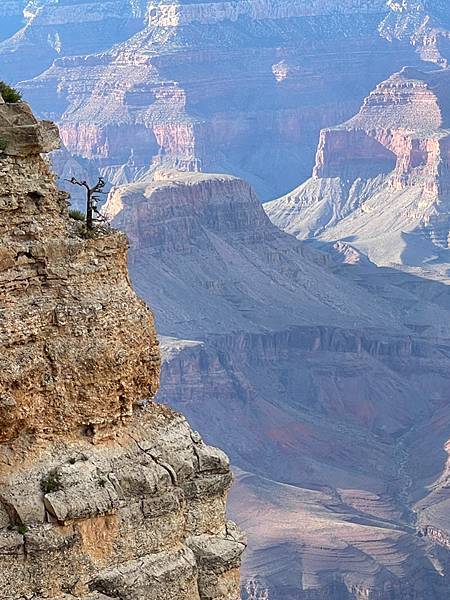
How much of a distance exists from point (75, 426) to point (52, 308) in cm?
117

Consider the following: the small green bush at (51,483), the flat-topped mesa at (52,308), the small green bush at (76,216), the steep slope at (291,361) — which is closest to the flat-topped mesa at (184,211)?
the steep slope at (291,361)

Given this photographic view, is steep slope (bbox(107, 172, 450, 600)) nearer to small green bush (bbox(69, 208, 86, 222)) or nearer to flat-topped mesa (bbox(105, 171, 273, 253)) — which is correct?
flat-topped mesa (bbox(105, 171, 273, 253))

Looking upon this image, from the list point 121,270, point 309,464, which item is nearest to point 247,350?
point 309,464

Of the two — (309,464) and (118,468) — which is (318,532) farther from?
(118,468)

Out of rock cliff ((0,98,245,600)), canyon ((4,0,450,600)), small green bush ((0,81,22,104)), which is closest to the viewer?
rock cliff ((0,98,245,600))

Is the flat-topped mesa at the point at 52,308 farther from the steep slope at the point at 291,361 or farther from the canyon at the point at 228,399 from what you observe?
the steep slope at the point at 291,361

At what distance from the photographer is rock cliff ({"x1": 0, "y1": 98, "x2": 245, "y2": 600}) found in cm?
1534

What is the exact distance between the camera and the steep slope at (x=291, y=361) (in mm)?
105750

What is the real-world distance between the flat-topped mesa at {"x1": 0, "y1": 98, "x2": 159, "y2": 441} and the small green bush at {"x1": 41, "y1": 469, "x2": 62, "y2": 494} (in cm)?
43

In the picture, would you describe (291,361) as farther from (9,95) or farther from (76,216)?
(9,95)

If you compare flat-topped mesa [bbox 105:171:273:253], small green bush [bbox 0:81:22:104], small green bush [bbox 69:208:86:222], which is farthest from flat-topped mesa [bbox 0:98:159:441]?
flat-topped mesa [bbox 105:171:273:253]

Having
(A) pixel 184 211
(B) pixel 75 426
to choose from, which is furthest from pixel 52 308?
(A) pixel 184 211

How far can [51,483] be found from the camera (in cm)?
1557

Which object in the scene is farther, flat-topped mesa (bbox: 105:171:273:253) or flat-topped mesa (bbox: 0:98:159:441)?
flat-topped mesa (bbox: 105:171:273:253)
